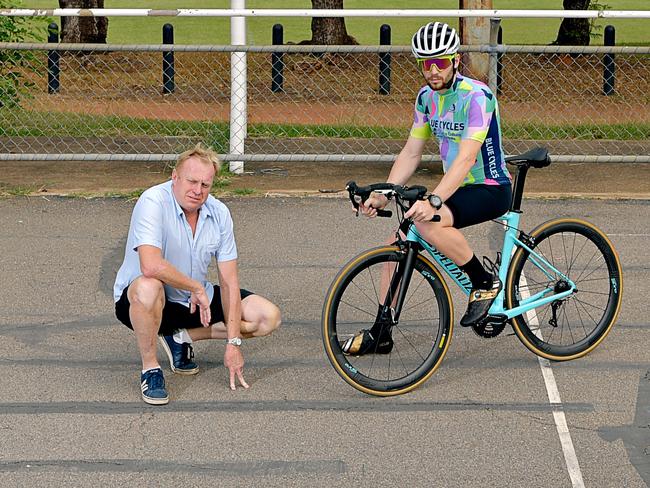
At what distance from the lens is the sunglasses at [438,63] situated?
6.33 meters

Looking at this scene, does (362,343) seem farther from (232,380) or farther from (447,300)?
(232,380)

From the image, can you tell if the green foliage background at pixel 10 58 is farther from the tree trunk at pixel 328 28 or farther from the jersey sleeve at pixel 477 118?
the tree trunk at pixel 328 28

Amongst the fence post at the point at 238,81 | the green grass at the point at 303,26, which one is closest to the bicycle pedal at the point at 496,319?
the fence post at the point at 238,81

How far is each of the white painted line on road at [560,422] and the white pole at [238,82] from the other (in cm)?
490

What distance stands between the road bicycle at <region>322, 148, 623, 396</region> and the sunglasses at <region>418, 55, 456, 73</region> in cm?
62

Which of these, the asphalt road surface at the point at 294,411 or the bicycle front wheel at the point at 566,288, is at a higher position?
the bicycle front wheel at the point at 566,288

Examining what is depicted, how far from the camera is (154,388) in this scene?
6.41 meters

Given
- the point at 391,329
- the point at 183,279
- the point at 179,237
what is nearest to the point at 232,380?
the point at 183,279

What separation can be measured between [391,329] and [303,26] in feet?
88.7

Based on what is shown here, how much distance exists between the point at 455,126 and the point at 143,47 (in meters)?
5.12

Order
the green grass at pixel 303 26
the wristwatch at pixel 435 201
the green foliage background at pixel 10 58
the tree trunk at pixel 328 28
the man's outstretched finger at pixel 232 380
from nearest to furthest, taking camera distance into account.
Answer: the wristwatch at pixel 435 201, the man's outstretched finger at pixel 232 380, the green foliage background at pixel 10 58, the tree trunk at pixel 328 28, the green grass at pixel 303 26

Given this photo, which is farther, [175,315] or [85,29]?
[85,29]

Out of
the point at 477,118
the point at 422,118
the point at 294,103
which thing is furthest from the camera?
the point at 294,103

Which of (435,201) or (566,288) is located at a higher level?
(435,201)
